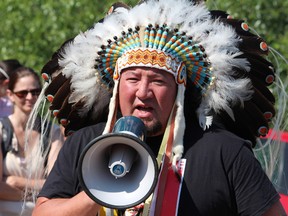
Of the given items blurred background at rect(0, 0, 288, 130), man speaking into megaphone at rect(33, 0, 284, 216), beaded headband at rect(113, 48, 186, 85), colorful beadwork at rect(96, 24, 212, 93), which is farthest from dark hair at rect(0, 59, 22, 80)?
beaded headband at rect(113, 48, 186, 85)

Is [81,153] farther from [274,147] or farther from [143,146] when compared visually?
[274,147]

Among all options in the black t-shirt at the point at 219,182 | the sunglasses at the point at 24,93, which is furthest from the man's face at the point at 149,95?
the sunglasses at the point at 24,93

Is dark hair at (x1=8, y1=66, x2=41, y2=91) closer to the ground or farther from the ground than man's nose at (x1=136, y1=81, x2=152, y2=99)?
farther from the ground

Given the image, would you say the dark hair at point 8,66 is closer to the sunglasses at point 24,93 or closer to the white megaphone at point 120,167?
the sunglasses at point 24,93

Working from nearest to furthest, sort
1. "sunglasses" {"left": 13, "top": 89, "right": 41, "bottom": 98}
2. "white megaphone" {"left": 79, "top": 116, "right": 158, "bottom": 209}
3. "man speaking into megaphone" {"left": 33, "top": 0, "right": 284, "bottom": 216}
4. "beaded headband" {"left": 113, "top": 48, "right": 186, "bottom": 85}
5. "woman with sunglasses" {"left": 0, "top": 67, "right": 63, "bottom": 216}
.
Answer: "white megaphone" {"left": 79, "top": 116, "right": 158, "bottom": 209} → "man speaking into megaphone" {"left": 33, "top": 0, "right": 284, "bottom": 216} → "beaded headband" {"left": 113, "top": 48, "right": 186, "bottom": 85} → "woman with sunglasses" {"left": 0, "top": 67, "right": 63, "bottom": 216} → "sunglasses" {"left": 13, "top": 89, "right": 41, "bottom": 98}

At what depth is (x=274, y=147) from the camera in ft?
16.0

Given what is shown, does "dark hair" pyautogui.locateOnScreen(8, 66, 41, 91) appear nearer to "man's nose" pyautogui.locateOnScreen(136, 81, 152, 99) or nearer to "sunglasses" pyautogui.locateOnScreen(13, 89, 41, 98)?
"sunglasses" pyautogui.locateOnScreen(13, 89, 41, 98)

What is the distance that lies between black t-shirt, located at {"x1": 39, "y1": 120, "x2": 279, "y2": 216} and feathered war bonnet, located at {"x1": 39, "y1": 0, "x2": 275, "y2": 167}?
11 cm

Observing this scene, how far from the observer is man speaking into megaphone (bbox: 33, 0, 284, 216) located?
13.1 feet

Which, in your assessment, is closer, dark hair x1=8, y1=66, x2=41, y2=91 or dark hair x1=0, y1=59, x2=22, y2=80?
dark hair x1=8, y1=66, x2=41, y2=91

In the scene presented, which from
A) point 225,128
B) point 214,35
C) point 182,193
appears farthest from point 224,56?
point 182,193

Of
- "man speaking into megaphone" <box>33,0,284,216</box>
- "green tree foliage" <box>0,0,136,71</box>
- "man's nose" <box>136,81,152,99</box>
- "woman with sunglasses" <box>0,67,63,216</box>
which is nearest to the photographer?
"man speaking into megaphone" <box>33,0,284,216</box>

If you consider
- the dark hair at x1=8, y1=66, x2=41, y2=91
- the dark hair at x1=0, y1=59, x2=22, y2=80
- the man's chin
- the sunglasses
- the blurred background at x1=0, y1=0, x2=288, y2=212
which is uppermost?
the blurred background at x1=0, y1=0, x2=288, y2=212

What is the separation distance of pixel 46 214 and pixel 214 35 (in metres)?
1.17
